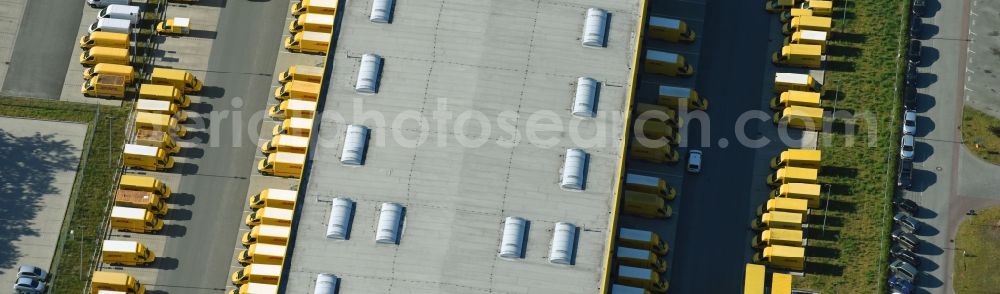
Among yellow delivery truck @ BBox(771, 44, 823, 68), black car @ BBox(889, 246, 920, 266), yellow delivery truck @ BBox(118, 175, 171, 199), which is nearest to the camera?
black car @ BBox(889, 246, 920, 266)

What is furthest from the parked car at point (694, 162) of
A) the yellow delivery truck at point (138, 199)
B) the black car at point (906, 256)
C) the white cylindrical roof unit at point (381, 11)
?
the yellow delivery truck at point (138, 199)

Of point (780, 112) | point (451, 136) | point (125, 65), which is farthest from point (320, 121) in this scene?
point (780, 112)

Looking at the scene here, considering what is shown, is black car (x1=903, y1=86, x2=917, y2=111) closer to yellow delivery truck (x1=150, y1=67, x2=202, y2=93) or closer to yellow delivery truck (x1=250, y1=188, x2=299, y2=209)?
yellow delivery truck (x1=250, y1=188, x2=299, y2=209)

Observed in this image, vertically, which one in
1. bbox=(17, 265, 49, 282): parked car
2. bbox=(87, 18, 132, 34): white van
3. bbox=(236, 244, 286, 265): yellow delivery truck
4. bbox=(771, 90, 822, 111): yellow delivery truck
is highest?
bbox=(771, 90, 822, 111): yellow delivery truck

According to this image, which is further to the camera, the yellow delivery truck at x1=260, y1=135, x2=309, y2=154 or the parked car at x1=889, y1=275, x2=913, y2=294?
the yellow delivery truck at x1=260, y1=135, x2=309, y2=154

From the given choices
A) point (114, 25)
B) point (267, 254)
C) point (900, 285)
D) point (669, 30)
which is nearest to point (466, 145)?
point (267, 254)

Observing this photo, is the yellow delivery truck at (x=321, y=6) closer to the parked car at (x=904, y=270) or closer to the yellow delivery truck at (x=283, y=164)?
the yellow delivery truck at (x=283, y=164)

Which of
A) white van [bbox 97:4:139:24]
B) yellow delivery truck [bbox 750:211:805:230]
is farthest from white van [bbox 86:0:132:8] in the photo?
yellow delivery truck [bbox 750:211:805:230]
